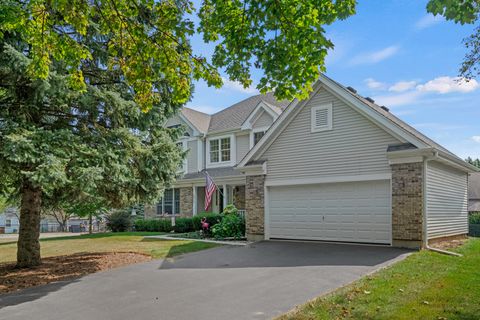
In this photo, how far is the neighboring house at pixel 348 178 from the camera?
11.6m

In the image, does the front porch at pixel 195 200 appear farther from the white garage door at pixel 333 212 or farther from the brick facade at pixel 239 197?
the white garage door at pixel 333 212

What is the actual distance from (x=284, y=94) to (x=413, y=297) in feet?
13.4

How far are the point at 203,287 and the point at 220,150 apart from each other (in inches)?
633

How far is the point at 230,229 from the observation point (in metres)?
16.7

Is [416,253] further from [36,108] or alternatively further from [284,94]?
[36,108]

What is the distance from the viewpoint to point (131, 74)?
7738mm

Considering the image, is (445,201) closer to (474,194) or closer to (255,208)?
(255,208)

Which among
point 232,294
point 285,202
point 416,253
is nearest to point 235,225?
point 285,202

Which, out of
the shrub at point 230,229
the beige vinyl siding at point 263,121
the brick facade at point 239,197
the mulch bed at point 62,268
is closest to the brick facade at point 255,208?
the shrub at point 230,229

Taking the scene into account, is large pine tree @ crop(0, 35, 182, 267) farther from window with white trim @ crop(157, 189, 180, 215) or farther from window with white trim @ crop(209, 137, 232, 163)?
window with white trim @ crop(157, 189, 180, 215)

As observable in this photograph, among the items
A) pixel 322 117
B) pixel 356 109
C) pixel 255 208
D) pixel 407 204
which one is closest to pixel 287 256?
pixel 407 204

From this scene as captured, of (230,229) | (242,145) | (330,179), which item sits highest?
(242,145)

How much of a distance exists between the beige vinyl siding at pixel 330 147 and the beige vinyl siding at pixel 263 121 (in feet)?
19.3

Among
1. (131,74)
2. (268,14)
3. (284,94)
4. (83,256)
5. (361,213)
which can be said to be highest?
(268,14)
